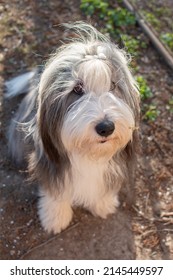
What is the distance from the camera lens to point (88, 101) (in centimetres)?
262

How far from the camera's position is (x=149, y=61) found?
4441mm

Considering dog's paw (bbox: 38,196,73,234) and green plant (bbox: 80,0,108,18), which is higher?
green plant (bbox: 80,0,108,18)

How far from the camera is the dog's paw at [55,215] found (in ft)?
11.4

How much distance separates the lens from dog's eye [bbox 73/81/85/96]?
2678mm

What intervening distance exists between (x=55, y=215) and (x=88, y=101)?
3.70ft

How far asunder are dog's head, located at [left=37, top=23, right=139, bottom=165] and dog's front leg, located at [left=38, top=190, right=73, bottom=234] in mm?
698

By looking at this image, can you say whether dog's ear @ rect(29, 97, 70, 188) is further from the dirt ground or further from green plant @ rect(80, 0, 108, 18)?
green plant @ rect(80, 0, 108, 18)

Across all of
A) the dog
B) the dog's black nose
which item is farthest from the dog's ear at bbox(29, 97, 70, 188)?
the dog's black nose

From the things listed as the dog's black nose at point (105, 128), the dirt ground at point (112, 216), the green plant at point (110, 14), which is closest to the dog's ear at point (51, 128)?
the dog's black nose at point (105, 128)

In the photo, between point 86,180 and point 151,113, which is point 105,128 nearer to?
point 86,180

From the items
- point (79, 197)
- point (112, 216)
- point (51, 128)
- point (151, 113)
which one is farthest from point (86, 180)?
point (151, 113)

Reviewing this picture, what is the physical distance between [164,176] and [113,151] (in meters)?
1.10
